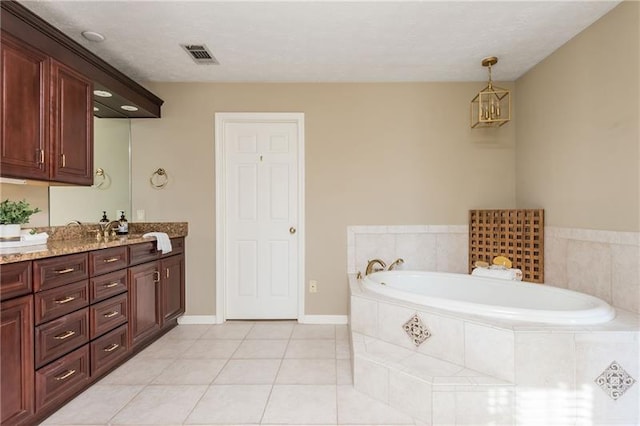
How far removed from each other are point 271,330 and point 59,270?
1.77 metres

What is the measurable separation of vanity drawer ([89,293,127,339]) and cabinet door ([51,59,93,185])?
33.4 inches

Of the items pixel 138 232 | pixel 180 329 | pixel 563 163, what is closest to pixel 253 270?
pixel 180 329

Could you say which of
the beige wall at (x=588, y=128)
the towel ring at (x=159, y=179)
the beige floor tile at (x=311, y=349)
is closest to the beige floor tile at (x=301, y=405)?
the beige floor tile at (x=311, y=349)

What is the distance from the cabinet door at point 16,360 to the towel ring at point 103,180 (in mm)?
1483

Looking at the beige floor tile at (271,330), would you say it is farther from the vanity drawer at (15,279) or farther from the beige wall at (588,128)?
the beige wall at (588,128)

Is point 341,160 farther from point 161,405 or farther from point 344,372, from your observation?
point 161,405

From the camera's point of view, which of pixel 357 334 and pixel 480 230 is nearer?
pixel 357 334

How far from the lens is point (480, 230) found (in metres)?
3.02

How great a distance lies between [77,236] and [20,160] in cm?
94

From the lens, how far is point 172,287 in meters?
2.89

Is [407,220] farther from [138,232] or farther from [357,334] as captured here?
[138,232]

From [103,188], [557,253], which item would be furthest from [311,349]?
[103,188]

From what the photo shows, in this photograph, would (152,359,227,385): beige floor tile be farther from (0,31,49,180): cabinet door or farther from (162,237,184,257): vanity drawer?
(0,31,49,180): cabinet door

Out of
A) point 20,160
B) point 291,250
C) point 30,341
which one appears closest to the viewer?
point 30,341
